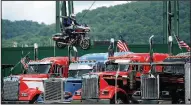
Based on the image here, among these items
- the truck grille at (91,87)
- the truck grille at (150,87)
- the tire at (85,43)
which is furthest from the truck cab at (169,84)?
the tire at (85,43)

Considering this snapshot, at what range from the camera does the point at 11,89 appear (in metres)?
20.8

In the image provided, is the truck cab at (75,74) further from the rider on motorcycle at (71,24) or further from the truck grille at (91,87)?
the rider on motorcycle at (71,24)

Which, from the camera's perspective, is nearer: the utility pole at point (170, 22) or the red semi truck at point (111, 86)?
the red semi truck at point (111, 86)

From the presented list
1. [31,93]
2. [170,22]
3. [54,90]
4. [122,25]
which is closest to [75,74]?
[54,90]

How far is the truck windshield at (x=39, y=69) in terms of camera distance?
23.1m

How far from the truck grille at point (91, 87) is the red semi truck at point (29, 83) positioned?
251 cm

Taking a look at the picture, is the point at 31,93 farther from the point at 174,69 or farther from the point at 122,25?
the point at 122,25

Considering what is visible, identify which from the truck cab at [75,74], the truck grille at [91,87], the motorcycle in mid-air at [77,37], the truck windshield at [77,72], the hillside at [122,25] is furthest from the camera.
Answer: the hillside at [122,25]

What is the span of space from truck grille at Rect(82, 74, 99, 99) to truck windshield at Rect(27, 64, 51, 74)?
426 centimetres

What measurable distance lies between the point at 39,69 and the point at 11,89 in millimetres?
2746

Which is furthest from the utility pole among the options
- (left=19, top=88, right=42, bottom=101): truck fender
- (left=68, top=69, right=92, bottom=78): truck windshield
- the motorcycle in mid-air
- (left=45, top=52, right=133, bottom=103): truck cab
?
(left=19, top=88, right=42, bottom=101): truck fender

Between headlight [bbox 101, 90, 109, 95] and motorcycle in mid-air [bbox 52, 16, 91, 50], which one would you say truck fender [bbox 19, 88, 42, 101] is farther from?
motorcycle in mid-air [bbox 52, 16, 91, 50]

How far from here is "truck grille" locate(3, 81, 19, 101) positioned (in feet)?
67.9

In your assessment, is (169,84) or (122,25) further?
(122,25)
